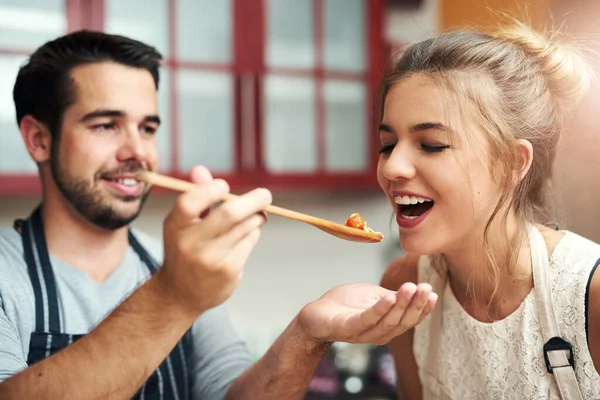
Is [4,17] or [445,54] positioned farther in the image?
[4,17]

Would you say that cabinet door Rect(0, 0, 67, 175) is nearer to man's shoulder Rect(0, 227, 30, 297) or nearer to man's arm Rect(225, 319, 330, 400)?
man's shoulder Rect(0, 227, 30, 297)

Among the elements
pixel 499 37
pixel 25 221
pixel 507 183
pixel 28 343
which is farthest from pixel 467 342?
pixel 25 221

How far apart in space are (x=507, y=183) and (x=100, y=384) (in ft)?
2.55

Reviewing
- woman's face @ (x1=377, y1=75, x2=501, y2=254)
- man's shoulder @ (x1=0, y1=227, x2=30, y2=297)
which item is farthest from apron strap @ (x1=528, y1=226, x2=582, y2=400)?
man's shoulder @ (x1=0, y1=227, x2=30, y2=297)

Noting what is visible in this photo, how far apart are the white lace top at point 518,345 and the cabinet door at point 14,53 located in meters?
1.42

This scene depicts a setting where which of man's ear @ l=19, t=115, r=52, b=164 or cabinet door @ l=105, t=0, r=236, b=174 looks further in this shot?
cabinet door @ l=105, t=0, r=236, b=174

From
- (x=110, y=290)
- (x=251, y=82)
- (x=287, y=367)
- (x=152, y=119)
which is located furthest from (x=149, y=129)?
(x=251, y=82)

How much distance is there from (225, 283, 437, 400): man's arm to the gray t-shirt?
4.2 inches

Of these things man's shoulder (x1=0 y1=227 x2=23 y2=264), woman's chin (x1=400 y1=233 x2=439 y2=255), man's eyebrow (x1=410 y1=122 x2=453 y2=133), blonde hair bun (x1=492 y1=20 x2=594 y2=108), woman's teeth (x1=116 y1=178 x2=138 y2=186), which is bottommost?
man's shoulder (x1=0 y1=227 x2=23 y2=264)

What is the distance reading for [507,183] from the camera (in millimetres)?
1192

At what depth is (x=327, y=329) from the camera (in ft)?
3.71

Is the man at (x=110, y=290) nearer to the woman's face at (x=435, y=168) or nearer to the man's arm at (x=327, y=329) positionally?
the man's arm at (x=327, y=329)

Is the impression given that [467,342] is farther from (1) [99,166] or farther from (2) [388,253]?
(2) [388,253]

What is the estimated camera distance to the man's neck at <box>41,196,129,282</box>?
4.78ft
